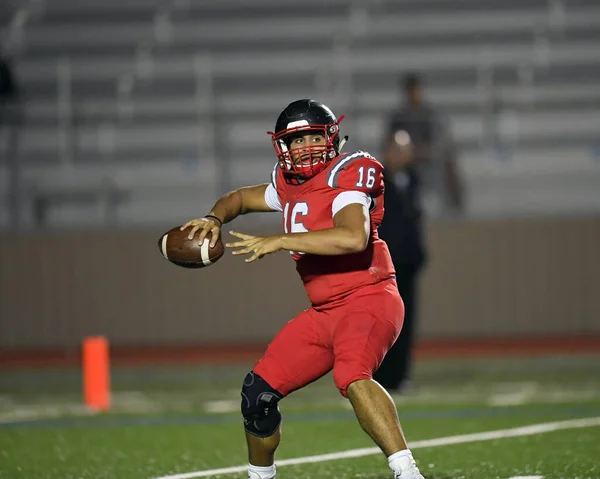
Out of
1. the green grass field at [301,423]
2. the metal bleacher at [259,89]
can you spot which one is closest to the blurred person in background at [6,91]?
the metal bleacher at [259,89]

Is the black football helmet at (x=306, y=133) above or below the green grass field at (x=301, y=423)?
above

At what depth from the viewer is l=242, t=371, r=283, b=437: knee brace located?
5.05m

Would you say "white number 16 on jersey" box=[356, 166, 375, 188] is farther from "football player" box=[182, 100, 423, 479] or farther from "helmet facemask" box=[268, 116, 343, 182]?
"helmet facemask" box=[268, 116, 343, 182]

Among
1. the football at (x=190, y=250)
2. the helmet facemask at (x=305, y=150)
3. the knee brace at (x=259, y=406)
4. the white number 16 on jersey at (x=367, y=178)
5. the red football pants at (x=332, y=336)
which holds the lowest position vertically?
the knee brace at (x=259, y=406)

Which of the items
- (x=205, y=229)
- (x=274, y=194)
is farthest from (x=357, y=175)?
(x=205, y=229)

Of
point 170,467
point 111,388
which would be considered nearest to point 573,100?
point 111,388

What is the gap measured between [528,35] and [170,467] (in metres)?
9.47

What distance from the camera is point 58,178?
41.3ft

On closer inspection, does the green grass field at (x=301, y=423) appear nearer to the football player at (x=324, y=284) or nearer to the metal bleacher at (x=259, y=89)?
the football player at (x=324, y=284)

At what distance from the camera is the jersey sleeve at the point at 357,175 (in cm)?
500

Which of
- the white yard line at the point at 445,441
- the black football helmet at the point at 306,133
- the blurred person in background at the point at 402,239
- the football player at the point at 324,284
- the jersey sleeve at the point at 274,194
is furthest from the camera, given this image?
the blurred person in background at the point at 402,239

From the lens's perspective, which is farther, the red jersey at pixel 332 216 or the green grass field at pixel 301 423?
the green grass field at pixel 301 423

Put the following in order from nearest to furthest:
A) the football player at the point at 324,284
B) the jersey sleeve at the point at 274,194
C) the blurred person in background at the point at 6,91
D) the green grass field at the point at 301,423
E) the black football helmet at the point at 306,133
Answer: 1. the football player at the point at 324,284
2. the black football helmet at the point at 306,133
3. the jersey sleeve at the point at 274,194
4. the green grass field at the point at 301,423
5. the blurred person in background at the point at 6,91

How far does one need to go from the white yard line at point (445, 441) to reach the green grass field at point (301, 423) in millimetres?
56
